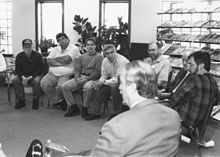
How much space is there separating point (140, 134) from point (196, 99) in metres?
2.16

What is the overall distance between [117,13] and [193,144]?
4.97 metres

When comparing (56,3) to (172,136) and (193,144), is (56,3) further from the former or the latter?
(172,136)

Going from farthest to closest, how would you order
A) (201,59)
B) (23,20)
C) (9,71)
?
(23,20), (9,71), (201,59)

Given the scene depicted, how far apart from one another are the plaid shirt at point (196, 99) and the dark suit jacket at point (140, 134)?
6.48 ft

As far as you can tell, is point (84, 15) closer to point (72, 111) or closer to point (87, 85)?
point (87, 85)

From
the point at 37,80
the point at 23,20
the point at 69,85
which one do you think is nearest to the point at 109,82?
the point at 69,85

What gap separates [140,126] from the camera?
4.85 ft


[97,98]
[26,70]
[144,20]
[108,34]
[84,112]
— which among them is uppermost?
[144,20]

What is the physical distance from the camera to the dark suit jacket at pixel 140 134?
4.75 ft

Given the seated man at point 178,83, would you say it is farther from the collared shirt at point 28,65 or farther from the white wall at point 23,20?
the white wall at point 23,20

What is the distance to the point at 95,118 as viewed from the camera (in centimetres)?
527

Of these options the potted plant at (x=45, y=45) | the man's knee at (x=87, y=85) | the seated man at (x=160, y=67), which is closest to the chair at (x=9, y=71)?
the potted plant at (x=45, y=45)

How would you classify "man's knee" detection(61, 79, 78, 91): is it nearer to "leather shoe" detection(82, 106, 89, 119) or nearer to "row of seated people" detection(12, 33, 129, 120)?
"row of seated people" detection(12, 33, 129, 120)

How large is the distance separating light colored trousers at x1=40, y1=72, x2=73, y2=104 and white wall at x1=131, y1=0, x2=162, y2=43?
191 centimetres
